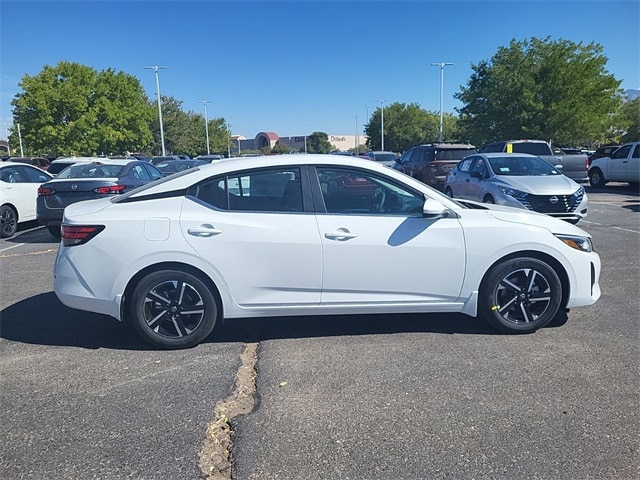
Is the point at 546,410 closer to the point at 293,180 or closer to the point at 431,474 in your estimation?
the point at 431,474

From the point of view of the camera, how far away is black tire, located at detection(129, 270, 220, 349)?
3785 millimetres

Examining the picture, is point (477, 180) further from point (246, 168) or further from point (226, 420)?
point (226, 420)

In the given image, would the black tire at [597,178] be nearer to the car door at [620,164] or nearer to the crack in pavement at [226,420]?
the car door at [620,164]

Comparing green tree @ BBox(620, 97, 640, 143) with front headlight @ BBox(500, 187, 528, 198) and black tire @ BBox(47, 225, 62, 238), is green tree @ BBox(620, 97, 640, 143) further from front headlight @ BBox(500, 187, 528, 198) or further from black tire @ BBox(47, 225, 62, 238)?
black tire @ BBox(47, 225, 62, 238)

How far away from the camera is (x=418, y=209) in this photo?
400cm

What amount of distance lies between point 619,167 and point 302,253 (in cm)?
1856

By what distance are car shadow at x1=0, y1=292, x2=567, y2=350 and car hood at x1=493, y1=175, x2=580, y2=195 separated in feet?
15.8

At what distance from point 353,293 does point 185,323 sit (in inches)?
55.6

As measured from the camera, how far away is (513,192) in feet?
29.6

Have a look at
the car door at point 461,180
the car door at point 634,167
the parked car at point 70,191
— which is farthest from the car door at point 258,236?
the car door at point 634,167

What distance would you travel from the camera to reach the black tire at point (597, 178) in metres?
19.2

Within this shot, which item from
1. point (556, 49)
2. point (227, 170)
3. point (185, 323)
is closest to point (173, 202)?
point (227, 170)

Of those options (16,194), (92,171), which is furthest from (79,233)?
(16,194)

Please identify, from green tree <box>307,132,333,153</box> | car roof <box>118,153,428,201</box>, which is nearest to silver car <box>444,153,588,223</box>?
car roof <box>118,153,428,201</box>
